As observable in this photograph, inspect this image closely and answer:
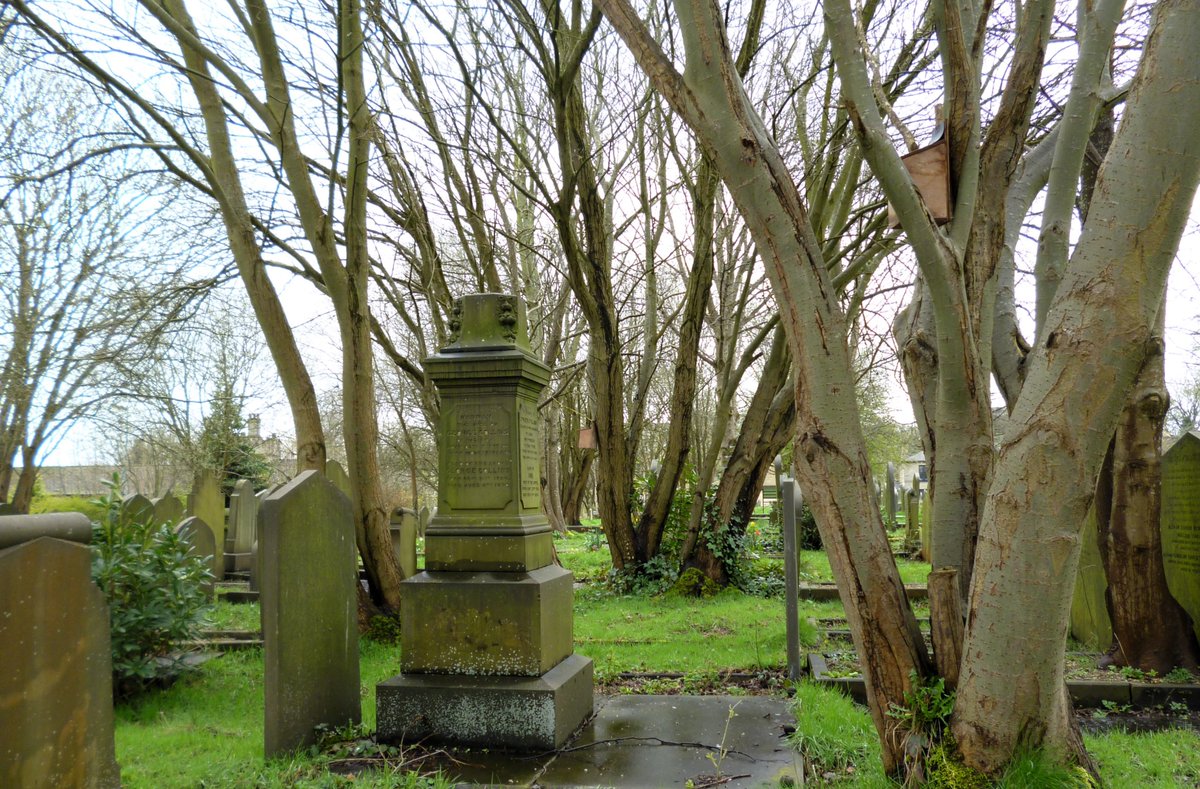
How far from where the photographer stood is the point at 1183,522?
5816mm

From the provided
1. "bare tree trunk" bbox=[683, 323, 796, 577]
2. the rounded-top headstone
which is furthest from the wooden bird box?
"bare tree trunk" bbox=[683, 323, 796, 577]

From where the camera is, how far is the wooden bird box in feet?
11.8

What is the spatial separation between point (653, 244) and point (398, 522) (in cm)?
547

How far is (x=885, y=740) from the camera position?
3385 millimetres

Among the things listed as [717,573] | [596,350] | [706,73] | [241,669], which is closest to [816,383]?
[706,73]

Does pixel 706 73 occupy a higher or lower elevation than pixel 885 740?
higher

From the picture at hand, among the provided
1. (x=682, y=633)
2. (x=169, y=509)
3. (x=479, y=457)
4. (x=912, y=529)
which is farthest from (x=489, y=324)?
(x=912, y=529)

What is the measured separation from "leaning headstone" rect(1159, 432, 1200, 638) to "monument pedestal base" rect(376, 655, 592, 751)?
175 inches

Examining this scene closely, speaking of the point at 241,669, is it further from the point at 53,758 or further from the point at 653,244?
the point at 653,244

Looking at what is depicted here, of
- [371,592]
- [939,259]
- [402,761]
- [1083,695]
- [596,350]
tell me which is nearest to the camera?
[939,259]

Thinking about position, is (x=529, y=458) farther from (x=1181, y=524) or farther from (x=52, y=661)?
(x=1181, y=524)

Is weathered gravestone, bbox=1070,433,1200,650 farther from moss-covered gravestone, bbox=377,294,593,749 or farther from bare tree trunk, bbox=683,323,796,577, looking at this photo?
bare tree trunk, bbox=683,323,796,577

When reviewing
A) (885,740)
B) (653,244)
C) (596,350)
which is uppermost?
(653,244)

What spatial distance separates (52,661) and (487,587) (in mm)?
2349
